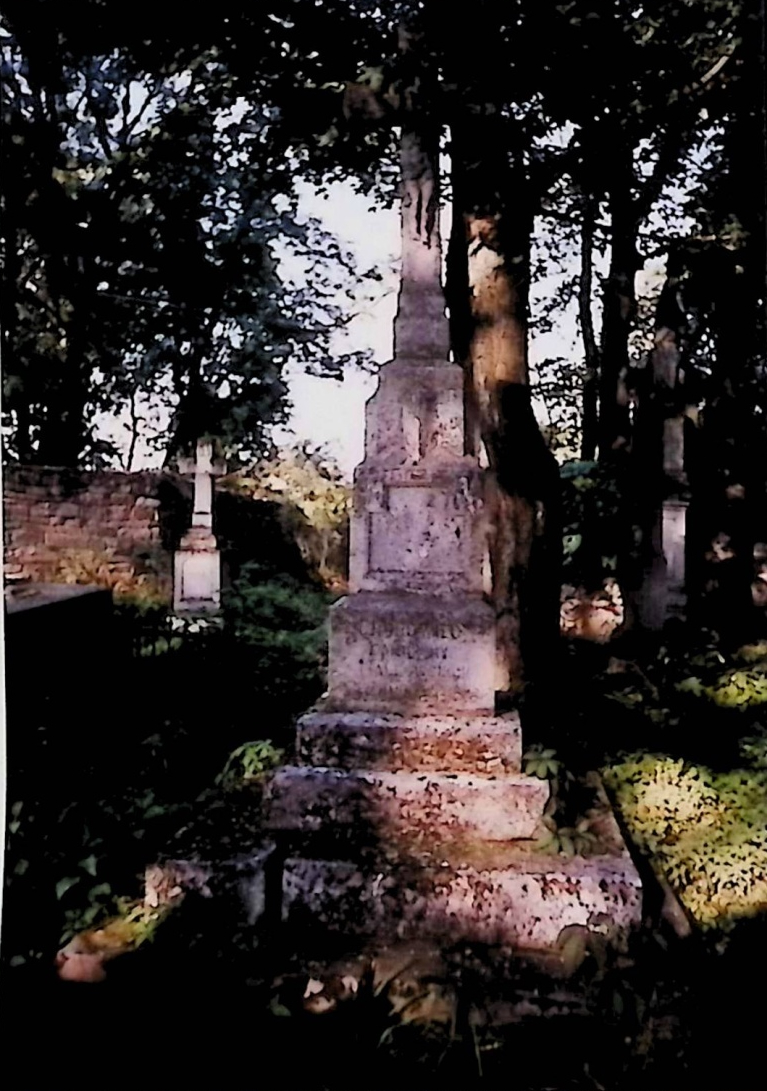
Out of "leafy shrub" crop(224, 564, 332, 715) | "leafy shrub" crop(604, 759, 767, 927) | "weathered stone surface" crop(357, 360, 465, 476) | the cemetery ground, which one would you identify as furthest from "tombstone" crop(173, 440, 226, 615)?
"leafy shrub" crop(604, 759, 767, 927)

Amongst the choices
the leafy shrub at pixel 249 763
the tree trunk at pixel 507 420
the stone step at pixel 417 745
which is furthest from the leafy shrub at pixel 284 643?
the stone step at pixel 417 745

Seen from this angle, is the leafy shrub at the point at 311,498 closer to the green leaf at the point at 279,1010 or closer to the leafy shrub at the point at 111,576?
the leafy shrub at the point at 111,576

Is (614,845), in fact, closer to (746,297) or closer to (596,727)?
(596,727)

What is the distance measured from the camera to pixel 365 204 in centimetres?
296

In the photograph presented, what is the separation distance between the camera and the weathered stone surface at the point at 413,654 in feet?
8.45

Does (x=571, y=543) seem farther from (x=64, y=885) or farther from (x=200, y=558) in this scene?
(x=64, y=885)

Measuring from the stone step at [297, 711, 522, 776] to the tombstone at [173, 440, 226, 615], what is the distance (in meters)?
1.29

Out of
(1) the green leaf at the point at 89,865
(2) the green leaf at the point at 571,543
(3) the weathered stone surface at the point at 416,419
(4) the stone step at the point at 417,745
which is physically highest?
(3) the weathered stone surface at the point at 416,419

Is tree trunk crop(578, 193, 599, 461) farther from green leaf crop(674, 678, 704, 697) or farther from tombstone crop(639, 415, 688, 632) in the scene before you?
green leaf crop(674, 678, 704, 697)

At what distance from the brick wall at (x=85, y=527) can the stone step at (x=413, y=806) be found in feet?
3.97

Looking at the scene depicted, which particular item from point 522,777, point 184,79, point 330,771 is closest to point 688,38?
point 184,79

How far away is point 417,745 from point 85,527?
158cm

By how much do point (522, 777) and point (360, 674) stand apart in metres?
0.55

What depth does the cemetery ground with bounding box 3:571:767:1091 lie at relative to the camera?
179 cm
